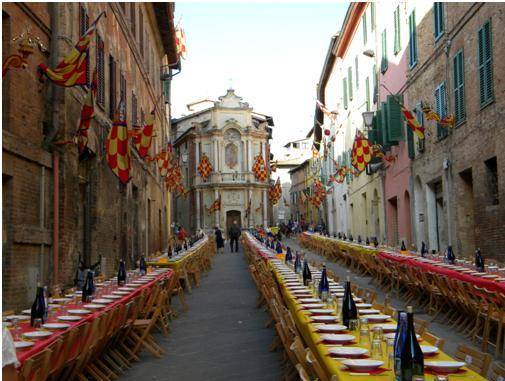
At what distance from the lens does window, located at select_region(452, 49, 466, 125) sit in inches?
628

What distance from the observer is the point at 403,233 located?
2339 cm

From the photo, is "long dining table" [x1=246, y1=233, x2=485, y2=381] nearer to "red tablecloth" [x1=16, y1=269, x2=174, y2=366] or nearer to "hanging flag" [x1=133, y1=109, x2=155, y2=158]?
"red tablecloth" [x1=16, y1=269, x2=174, y2=366]

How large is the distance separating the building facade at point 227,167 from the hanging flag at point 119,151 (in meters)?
40.9

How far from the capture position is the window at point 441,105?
57.5ft

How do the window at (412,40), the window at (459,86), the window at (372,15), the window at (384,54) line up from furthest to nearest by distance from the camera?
the window at (372,15) → the window at (384,54) → the window at (412,40) → the window at (459,86)

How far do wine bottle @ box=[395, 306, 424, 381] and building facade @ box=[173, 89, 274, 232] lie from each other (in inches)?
1981

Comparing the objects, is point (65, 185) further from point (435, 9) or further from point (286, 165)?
point (286, 165)

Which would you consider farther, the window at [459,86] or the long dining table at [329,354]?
the window at [459,86]

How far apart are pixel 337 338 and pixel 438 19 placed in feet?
47.9

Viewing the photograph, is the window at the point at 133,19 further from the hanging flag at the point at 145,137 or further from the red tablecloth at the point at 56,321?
the red tablecloth at the point at 56,321

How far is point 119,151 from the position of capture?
516 inches

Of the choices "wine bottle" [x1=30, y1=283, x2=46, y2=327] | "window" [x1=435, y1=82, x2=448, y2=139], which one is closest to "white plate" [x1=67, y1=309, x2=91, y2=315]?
"wine bottle" [x1=30, y1=283, x2=46, y2=327]

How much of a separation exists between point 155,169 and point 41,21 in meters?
17.5

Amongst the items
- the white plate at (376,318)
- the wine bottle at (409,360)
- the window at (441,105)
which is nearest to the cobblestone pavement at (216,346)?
the white plate at (376,318)
